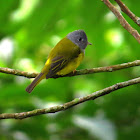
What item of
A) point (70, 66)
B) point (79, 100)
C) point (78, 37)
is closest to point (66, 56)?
point (70, 66)

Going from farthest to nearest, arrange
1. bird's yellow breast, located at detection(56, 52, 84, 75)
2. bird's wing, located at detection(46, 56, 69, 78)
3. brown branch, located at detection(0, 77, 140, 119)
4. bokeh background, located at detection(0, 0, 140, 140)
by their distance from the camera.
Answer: bird's yellow breast, located at detection(56, 52, 84, 75) < bird's wing, located at detection(46, 56, 69, 78) < bokeh background, located at detection(0, 0, 140, 140) < brown branch, located at detection(0, 77, 140, 119)

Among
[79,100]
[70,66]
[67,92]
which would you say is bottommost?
A: [67,92]

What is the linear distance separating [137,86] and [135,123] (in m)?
0.36

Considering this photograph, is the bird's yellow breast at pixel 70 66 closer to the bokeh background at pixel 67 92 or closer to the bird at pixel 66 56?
the bird at pixel 66 56

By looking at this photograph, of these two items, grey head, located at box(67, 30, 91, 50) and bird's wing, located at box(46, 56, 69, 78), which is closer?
bird's wing, located at box(46, 56, 69, 78)

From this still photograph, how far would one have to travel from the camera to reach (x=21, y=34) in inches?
130

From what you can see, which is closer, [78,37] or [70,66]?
[70,66]

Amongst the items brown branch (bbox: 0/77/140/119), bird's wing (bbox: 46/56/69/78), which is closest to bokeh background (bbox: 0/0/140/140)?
bird's wing (bbox: 46/56/69/78)

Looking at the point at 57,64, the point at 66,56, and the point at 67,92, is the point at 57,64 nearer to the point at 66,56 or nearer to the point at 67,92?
the point at 66,56

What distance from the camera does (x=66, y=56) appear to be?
3.29 meters

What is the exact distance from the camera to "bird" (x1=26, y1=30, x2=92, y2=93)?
303 cm

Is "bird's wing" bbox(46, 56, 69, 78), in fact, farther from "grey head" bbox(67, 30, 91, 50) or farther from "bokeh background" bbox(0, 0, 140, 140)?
"grey head" bbox(67, 30, 91, 50)

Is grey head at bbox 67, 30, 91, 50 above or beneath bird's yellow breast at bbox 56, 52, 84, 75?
above

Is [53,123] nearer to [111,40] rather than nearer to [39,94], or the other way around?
[39,94]
